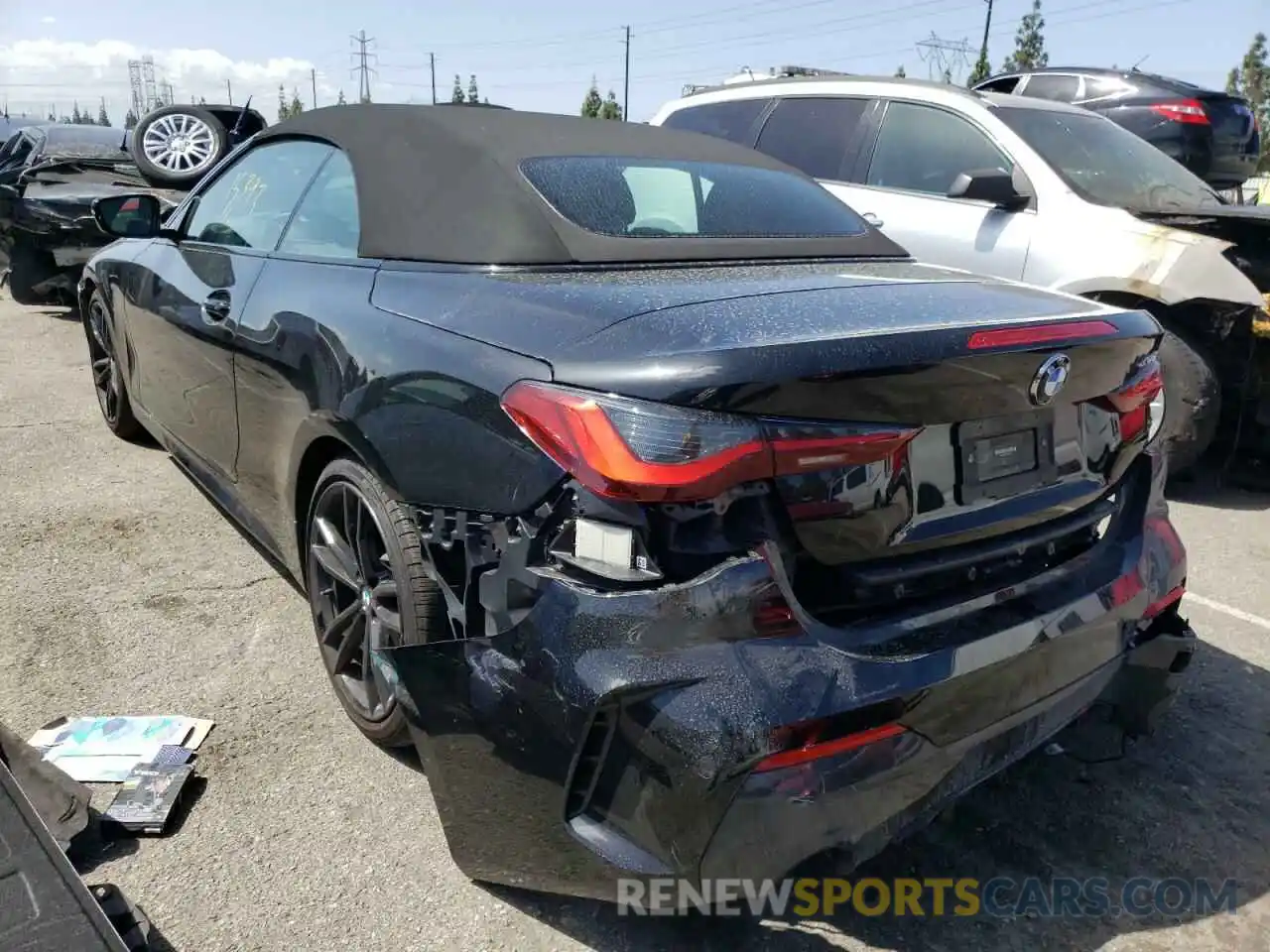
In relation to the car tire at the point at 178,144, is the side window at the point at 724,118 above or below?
above

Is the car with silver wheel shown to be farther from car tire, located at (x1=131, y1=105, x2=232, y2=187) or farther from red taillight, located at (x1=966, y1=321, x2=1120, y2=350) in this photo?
red taillight, located at (x1=966, y1=321, x2=1120, y2=350)

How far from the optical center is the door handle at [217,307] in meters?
3.14

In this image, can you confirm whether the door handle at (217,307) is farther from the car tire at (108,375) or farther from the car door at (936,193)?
the car door at (936,193)

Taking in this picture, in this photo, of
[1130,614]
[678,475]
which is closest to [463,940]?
[678,475]

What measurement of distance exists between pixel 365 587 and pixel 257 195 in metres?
1.68

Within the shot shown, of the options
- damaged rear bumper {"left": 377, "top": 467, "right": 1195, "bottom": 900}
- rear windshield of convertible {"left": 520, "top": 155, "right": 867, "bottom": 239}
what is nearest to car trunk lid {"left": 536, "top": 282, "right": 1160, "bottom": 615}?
damaged rear bumper {"left": 377, "top": 467, "right": 1195, "bottom": 900}

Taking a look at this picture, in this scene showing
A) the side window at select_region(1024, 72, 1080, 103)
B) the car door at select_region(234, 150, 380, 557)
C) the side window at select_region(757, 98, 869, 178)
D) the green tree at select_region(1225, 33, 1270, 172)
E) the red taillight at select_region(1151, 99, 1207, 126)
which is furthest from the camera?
the green tree at select_region(1225, 33, 1270, 172)

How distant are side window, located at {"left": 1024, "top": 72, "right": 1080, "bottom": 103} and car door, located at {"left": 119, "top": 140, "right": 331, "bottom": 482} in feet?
26.1

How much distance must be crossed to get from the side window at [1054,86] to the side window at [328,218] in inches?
320

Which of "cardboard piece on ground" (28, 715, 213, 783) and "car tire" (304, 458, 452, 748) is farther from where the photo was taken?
"cardboard piece on ground" (28, 715, 213, 783)

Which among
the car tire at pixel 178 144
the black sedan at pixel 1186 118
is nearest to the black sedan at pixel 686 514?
the car tire at pixel 178 144

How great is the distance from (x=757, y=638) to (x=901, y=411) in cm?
48

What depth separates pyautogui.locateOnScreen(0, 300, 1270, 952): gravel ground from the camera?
6.74 feet

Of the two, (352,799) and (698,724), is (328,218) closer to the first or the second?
(352,799)
